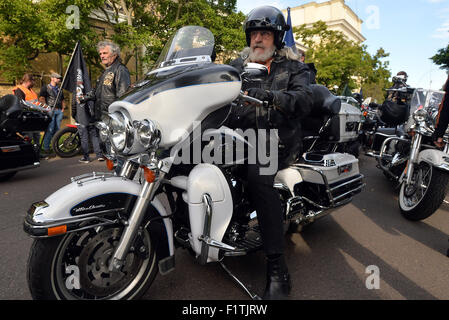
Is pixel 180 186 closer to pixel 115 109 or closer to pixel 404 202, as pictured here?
pixel 115 109

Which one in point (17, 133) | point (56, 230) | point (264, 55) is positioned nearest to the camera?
point (56, 230)

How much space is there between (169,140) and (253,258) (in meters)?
1.48

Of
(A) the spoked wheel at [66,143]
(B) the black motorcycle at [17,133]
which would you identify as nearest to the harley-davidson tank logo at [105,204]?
(B) the black motorcycle at [17,133]

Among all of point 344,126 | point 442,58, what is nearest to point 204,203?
point 344,126

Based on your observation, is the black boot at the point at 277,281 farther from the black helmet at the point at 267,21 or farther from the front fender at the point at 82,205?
the black helmet at the point at 267,21

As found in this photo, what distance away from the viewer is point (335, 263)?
269 centimetres

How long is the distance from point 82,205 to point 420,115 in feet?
13.6

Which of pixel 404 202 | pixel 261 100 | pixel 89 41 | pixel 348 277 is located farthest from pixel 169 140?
pixel 89 41

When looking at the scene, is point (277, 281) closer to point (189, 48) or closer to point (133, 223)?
point (133, 223)

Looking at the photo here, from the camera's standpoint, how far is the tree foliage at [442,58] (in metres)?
23.1

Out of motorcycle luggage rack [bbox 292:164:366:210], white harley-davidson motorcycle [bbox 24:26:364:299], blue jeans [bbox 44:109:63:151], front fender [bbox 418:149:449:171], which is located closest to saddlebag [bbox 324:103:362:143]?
motorcycle luggage rack [bbox 292:164:366:210]

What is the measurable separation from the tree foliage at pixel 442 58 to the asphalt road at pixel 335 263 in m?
24.3

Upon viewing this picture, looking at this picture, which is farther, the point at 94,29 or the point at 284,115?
the point at 94,29

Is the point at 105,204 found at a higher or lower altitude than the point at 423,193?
higher
